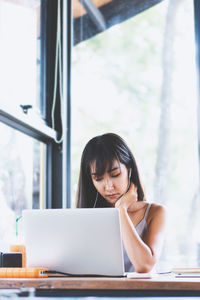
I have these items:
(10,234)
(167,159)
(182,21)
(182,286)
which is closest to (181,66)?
(182,21)

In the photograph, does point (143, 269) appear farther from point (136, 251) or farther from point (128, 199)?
point (128, 199)

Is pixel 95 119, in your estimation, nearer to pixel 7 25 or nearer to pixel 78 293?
pixel 7 25

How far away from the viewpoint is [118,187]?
204 cm

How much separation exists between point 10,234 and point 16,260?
0.73 meters

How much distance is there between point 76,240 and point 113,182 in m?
0.61

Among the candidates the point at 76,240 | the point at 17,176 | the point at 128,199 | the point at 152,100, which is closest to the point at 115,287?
the point at 76,240

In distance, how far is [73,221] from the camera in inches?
58.1

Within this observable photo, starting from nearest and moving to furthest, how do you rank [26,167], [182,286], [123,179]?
[182,286] → [123,179] → [26,167]

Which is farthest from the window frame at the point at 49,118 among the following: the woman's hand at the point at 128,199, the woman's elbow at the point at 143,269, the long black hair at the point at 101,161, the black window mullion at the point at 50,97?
the woman's elbow at the point at 143,269

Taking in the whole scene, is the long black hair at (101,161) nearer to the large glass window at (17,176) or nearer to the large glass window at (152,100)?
the large glass window at (17,176)

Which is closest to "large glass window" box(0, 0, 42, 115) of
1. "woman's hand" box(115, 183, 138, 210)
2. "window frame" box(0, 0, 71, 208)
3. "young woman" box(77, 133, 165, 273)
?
"window frame" box(0, 0, 71, 208)

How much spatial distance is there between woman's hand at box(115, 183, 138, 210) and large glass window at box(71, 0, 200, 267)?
90 cm

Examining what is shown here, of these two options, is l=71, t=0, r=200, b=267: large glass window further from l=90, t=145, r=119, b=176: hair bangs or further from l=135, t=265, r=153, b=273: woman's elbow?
l=135, t=265, r=153, b=273: woman's elbow

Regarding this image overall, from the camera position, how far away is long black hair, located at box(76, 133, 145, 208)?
2043 mm
